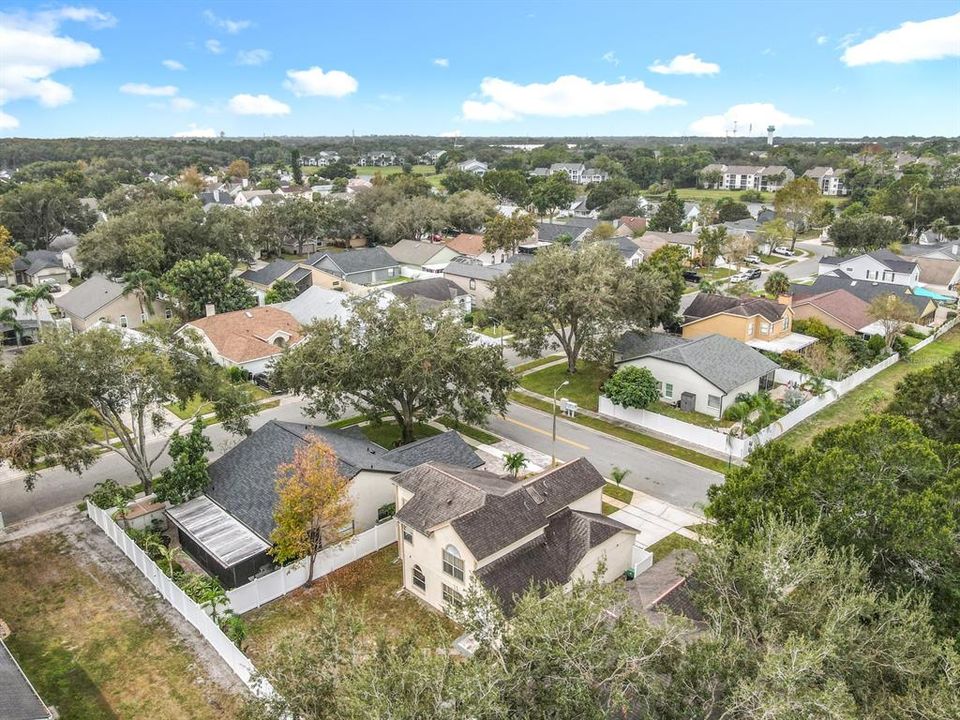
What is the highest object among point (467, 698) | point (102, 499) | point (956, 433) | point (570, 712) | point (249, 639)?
point (467, 698)

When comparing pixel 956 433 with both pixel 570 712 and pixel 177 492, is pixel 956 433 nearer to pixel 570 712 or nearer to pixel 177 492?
pixel 570 712

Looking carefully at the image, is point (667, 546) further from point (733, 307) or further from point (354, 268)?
point (354, 268)

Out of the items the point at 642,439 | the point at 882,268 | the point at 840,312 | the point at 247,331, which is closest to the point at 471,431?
the point at 642,439

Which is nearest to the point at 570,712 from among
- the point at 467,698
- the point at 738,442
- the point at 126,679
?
the point at 467,698

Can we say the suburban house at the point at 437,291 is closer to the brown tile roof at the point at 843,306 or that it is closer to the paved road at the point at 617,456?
the paved road at the point at 617,456

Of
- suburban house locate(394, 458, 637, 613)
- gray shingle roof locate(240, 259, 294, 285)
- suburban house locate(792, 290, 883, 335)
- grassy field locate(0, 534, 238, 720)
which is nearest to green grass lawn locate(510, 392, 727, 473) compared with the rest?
suburban house locate(394, 458, 637, 613)

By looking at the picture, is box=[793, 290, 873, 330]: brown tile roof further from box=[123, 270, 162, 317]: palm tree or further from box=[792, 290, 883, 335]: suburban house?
box=[123, 270, 162, 317]: palm tree
